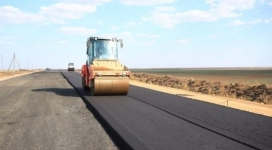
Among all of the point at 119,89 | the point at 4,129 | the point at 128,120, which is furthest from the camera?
the point at 119,89

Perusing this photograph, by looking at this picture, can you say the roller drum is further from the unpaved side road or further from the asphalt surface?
the asphalt surface

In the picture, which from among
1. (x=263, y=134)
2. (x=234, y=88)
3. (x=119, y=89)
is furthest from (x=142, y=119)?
(x=234, y=88)

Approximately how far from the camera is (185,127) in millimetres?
6973

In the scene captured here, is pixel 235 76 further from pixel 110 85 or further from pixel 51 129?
pixel 51 129

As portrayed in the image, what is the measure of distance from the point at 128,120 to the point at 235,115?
3.30 metres

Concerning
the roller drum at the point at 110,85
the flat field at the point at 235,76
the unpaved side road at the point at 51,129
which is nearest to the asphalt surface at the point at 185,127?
the unpaved side road at the point at 51,129

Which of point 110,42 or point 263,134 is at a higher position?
point 110,42

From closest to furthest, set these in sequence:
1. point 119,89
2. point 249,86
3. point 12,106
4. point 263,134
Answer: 1. point 263,134
2. point 12,106
3. point 119,89
4. point 249,86

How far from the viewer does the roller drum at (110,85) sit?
12.9 metres

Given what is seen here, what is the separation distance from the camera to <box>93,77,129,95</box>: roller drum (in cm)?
1292

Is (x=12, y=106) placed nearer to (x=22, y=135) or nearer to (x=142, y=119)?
(x=22, y=135)

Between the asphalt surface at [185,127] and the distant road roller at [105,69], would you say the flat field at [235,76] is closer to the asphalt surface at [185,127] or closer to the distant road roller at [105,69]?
the distant road roller at [105,69]

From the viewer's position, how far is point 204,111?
9328 mm

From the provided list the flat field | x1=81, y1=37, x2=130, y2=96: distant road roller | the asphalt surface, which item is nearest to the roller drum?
x1=81, y1=37, x2=130, y2=96: distant road roller
